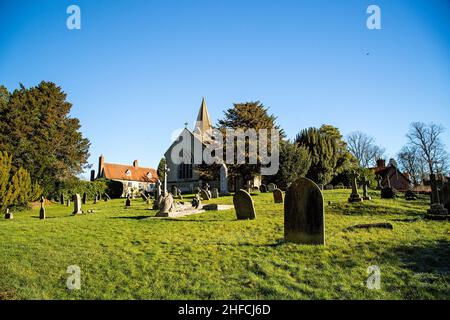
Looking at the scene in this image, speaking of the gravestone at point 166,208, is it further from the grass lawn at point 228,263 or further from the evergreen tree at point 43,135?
the evergreen tree at point 43,135

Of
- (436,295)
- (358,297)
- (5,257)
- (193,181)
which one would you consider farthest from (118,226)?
(193,181)

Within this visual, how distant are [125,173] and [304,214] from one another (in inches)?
2396

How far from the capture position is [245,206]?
1163 cm

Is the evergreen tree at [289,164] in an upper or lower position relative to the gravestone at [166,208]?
upper

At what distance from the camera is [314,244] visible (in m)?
7.02

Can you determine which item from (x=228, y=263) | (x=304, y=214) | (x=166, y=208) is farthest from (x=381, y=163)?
(x=228, y=263)

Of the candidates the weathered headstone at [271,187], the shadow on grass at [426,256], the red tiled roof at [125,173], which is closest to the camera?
the shadow on grass at [426,256]

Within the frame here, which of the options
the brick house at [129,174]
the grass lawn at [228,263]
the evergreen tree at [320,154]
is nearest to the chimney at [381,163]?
the evergreen tree at [320,154]

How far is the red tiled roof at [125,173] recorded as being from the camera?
5966cm

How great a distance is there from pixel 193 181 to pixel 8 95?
2690 centimetres

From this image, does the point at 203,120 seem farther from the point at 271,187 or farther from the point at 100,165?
the point at 271,187

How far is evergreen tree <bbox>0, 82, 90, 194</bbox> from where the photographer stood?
30.9 m

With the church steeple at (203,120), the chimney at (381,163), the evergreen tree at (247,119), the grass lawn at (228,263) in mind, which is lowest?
the grass lawn at (228,263)

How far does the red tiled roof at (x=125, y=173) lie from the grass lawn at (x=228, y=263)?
53025mm
